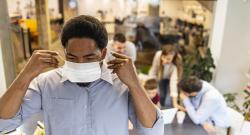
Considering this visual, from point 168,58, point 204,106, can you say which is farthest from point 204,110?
point 168,58

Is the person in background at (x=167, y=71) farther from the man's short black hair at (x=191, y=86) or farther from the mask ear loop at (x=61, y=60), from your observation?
the mask ear loop at (x=61, y=60)

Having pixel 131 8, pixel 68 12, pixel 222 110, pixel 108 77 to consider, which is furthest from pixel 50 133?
pixel 131 8

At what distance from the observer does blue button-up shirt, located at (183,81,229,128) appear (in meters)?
2.05

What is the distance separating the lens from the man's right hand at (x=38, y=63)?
0.80 meters

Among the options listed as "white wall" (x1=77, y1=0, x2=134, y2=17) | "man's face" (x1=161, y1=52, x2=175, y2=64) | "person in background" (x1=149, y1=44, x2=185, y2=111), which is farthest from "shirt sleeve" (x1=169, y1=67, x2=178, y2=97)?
"white wall" (x1=77, y1=0, x2=134, y2=17)

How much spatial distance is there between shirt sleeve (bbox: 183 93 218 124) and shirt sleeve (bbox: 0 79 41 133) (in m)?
1.55

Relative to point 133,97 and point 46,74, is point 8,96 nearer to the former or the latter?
point 46,74

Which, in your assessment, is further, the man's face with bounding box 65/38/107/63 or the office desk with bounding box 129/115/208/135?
the office desk with bounding box 129/115/208/135

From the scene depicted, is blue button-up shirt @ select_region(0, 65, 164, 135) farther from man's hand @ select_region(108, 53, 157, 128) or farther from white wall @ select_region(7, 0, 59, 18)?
white wall @ select_region(7, 0, 59, 18)

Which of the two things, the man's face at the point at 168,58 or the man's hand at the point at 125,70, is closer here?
the man's hand at the point at 125,70

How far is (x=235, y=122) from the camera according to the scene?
2104mm

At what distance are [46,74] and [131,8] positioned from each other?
4.68m

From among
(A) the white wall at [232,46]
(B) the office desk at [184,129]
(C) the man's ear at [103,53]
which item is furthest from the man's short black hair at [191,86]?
(C) the man's ear at [103,53]

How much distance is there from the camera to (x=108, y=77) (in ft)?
2.80
